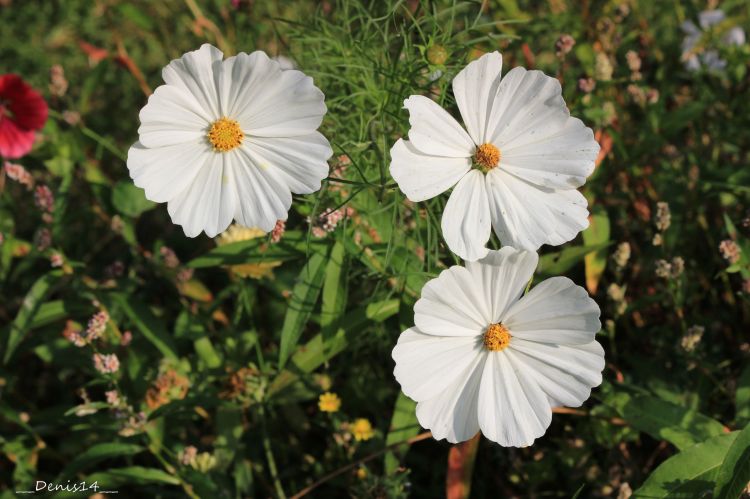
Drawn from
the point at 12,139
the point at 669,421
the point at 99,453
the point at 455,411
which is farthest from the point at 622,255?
the point at 12,139

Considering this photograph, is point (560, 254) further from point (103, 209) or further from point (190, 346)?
point (103, 209)

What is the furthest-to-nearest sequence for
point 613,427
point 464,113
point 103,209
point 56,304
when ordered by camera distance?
1. point 103,209
2. point 56,304
3. point 613,427
4. point 464,113

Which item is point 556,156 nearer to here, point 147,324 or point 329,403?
point 329,403

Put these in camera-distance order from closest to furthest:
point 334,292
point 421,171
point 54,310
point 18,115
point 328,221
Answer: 1. point 421,171
2. point 328,221
3. point 334,292
4. point 54,310
5. point 18,115

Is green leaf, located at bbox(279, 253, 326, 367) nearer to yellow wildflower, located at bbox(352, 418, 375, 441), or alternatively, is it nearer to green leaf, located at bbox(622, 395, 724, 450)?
yellow wildflower, located at bbox(352, 418, 375, 441)

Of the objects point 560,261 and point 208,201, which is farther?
point 560,261

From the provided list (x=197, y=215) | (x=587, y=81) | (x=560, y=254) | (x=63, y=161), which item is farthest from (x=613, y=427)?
(x=63, y=161)
